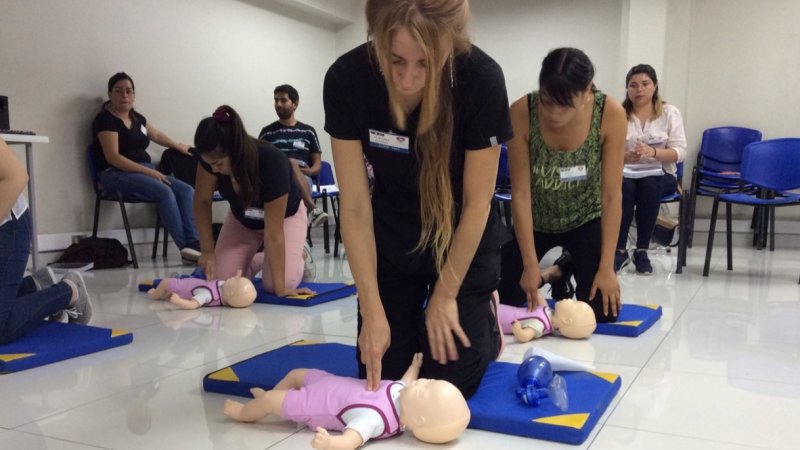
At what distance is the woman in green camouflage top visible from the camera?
7.68ft

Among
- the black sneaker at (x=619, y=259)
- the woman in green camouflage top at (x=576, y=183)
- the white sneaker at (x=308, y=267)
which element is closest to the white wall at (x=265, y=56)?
the white sneaker at (x=308, y=267)

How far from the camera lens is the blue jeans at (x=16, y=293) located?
2.12 m

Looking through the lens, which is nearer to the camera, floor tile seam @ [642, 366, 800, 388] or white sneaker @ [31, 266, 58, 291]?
floor tile seam @ [642, 366, 800, 388]

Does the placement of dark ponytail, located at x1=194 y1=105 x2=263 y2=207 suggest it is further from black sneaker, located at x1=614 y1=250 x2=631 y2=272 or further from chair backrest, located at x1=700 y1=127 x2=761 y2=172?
chair backrest, located at x1=700 y1=127 x2=761 y2=172

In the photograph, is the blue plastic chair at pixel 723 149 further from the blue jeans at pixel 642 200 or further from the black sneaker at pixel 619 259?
the black sneaker at pixel 619 259

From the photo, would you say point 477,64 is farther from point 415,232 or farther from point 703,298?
point 703,298

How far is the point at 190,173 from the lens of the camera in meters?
5.25

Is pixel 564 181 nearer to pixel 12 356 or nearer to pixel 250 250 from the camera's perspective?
pixel 250 250

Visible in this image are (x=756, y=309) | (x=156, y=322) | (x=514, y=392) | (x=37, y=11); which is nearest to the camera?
(x=514, y=392)

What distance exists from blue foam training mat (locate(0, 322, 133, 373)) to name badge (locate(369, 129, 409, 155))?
4.22ft

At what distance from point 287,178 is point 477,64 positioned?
1683 mm

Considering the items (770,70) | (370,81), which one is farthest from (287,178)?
(770,70)

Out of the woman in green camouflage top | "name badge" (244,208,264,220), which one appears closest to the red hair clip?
"name badge" (244,208,264,220)

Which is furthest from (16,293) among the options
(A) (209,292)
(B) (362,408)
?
(B) (362,408)
